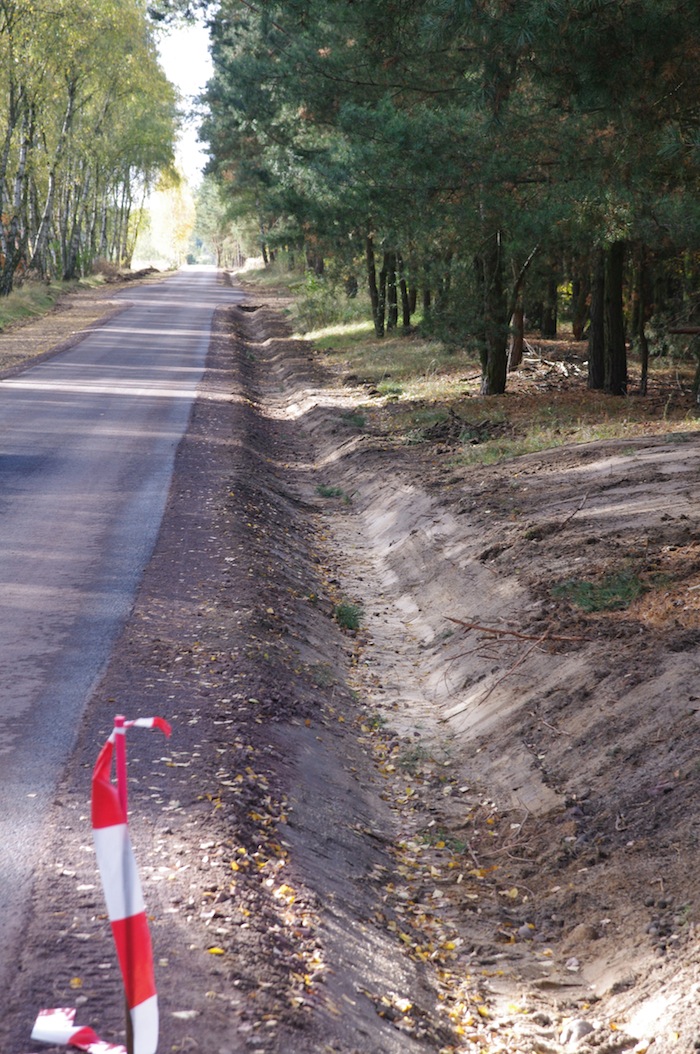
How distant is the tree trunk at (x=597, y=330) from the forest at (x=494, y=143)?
0.12 ft

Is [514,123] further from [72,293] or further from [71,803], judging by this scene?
[72,293]

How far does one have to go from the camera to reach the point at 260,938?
14.0 feet

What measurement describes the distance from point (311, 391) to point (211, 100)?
17225mm

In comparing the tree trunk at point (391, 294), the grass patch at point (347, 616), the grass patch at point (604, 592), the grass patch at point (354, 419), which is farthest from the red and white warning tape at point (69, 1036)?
the tree trunk at point (391, 294)

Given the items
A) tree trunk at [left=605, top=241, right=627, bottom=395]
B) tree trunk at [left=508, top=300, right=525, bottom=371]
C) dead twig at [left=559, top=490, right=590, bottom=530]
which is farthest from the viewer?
tree trunk at [left=508, top=300, right=525, bottom=371]

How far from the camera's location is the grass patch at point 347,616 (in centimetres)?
995

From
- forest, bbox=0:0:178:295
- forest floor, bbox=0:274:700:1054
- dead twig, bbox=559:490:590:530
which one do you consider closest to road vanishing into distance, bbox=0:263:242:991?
forest floor, bbox=0:274:700:1054

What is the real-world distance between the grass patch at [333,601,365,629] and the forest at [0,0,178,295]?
25881mm

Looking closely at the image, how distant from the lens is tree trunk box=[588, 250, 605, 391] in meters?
19.0

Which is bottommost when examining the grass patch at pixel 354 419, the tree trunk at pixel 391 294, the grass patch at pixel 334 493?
the grass patch at pixel 334 493

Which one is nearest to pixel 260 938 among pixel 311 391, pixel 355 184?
pixel 355 184

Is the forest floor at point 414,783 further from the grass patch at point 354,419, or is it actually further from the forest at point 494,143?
the grass patch at point 354,419

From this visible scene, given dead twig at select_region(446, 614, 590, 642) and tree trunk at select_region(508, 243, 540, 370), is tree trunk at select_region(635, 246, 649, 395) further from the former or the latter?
dead twig at select_region(446, 614, 590, 642)

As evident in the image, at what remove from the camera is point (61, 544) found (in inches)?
391
